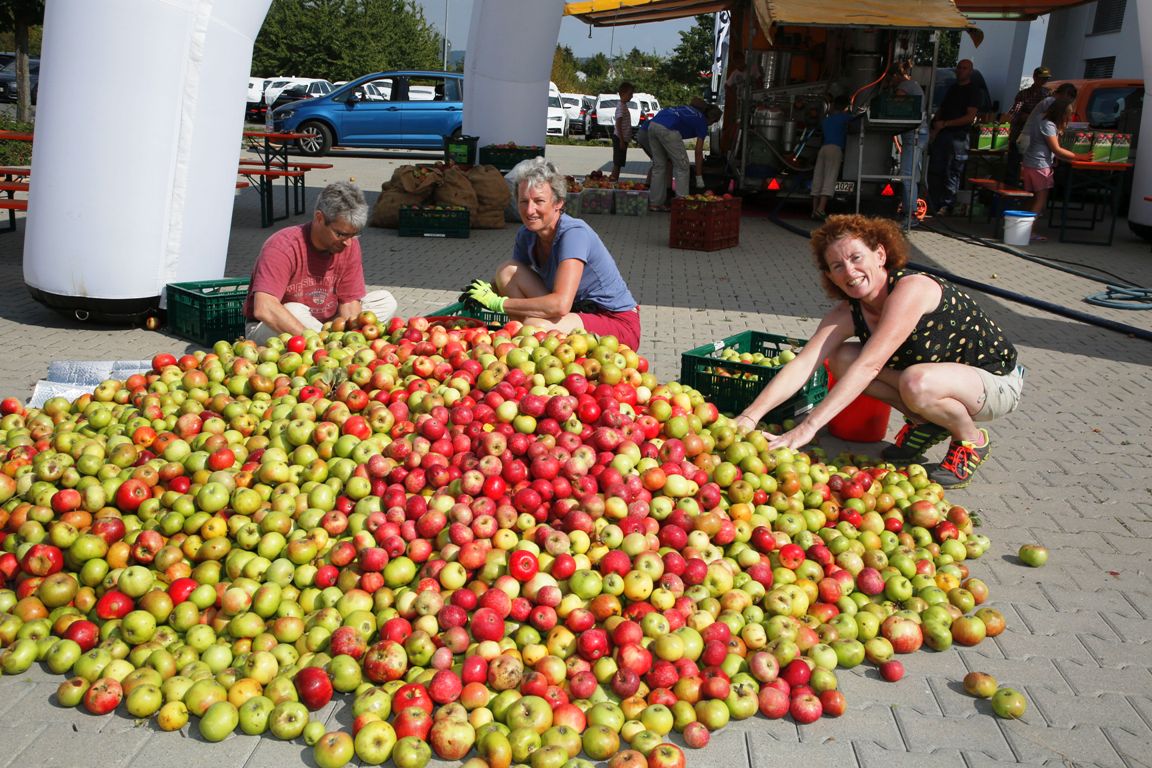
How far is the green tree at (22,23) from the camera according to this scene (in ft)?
74.3

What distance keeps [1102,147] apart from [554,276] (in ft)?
37.9

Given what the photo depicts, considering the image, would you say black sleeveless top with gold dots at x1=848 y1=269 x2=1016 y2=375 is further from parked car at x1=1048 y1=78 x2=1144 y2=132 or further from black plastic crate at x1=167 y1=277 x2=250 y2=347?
parked car at x1=1048 y1=78 x2=1144 y2=132

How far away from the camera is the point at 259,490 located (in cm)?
409

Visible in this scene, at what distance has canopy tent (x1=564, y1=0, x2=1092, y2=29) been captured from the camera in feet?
40.6

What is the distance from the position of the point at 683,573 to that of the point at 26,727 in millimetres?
2273

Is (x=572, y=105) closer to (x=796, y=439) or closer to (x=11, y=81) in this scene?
(x=11, y=81)

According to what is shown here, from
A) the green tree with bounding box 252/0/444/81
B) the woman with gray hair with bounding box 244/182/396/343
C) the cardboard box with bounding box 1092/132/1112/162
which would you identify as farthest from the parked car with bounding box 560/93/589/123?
the woman with gray hair with bounding box 244/182/396/343

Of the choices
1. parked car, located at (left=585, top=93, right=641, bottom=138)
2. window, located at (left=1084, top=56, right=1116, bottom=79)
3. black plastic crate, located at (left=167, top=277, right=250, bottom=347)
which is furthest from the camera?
parked car, located at (left=585, top=93, right=641, bottom=138)

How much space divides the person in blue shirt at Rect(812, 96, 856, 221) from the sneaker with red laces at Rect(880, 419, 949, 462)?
9.30 m

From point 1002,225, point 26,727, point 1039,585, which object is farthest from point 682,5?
point 26,727

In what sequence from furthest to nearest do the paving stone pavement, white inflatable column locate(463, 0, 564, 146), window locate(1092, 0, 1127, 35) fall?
window locate(1092, 0, 1127, 35) < white inflatable column locate(463, 0, 564, 146) < the paving stone pavement

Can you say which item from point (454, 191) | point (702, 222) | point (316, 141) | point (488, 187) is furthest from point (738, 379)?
point (316, 141)

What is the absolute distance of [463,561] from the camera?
3.71 metres

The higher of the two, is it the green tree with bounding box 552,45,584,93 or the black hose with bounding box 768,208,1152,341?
the green tree with bounding box 552,45,584,93
